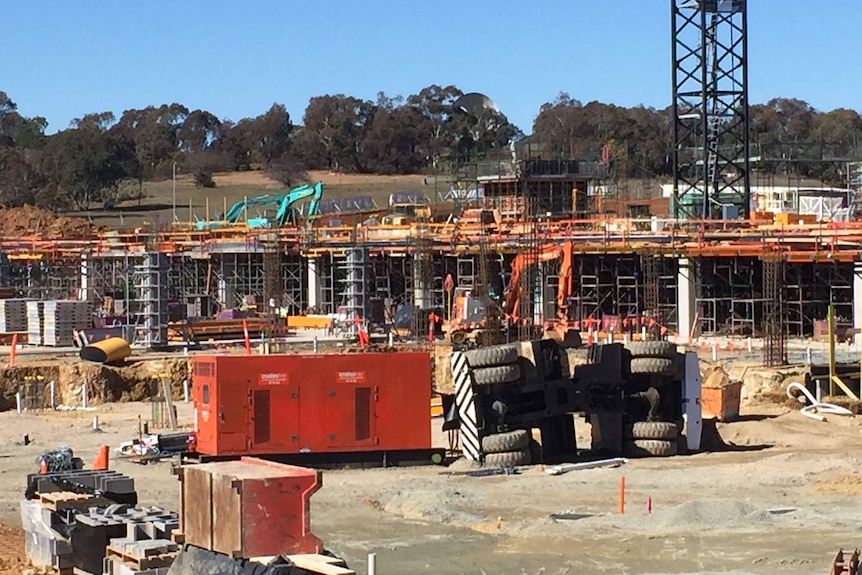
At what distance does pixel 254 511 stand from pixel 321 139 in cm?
13997

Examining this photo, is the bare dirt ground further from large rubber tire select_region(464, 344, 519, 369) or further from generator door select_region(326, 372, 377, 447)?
large rubber tire select_region(464, 344, 519, 369)

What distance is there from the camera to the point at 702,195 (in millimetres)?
62750

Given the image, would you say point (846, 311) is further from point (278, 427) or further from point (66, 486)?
point (66, 486)

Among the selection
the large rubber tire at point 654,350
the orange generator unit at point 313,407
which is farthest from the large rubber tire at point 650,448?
the orange generator unit at point 313,407

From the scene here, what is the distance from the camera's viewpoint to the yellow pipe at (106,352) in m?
44.7

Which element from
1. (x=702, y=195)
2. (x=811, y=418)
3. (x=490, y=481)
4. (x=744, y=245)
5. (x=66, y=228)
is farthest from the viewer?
(x=66, y=228)

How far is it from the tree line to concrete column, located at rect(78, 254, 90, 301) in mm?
56477

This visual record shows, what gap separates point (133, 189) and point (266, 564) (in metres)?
125

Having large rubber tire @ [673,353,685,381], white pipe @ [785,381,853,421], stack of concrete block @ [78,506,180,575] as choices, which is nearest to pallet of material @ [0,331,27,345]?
white pipe @ [785,381,853,421]

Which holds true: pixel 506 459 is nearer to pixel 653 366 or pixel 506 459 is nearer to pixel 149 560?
pixel 653 366

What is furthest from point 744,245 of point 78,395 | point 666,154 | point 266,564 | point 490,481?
point 666,154

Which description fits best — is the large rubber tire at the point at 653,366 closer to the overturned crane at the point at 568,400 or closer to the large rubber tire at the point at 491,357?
the overturned crane at the point at 568,400

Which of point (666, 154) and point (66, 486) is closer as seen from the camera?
point (66, 486)

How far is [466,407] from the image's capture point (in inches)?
1147
